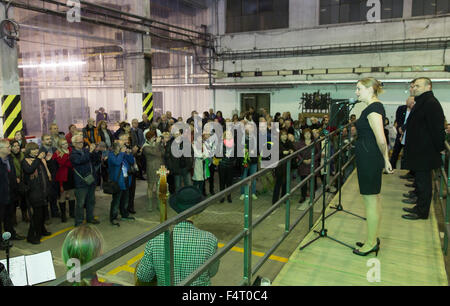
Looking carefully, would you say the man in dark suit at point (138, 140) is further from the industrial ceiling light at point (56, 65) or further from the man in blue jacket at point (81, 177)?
the man in blue jacket at point (81, 177)

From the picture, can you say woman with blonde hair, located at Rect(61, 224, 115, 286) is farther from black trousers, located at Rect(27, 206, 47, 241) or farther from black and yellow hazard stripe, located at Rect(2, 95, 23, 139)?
black and yellow hazard stripe, located at Rect(2, 95, 23, 139)

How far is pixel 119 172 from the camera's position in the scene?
22.3 feet

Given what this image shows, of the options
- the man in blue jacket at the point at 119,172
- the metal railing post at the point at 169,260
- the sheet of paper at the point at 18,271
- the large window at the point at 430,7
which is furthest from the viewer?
the large window at the point at 430,7

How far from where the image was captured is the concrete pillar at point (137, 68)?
12.4 metres

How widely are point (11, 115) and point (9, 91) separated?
1.83 feet

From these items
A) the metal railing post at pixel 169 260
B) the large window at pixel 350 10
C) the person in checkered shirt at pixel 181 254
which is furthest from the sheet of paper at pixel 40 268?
the large window at pixel 350 10

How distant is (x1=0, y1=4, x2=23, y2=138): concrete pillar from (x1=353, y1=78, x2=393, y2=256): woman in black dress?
7.95m

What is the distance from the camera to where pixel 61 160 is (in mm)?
6809

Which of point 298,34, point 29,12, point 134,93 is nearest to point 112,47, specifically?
point 134,93

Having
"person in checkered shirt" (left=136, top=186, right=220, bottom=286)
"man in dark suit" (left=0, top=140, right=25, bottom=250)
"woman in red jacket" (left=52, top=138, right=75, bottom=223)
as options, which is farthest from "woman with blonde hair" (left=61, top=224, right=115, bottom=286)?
"woman in red jacket" (left=52, top=138, right=75, bottom=223)

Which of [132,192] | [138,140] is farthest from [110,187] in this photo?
[138,140]

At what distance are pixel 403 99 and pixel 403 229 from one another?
10464 mm

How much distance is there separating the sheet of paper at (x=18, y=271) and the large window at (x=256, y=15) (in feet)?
45.9

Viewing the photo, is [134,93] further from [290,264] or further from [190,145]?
[290,264]
